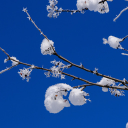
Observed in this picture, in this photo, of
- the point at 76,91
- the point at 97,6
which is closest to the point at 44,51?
the point at 76,91

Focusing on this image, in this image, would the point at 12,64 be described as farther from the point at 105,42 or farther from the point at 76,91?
the point at 105,42

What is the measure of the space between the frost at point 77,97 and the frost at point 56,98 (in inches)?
2.1

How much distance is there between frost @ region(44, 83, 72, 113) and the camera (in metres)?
1.63

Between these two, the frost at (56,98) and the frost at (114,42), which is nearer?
the frost at (56,98)

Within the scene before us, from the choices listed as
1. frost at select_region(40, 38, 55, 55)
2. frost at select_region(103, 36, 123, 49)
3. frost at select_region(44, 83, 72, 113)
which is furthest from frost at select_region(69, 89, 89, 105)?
frost at select_region(103, 36, 123, 49)

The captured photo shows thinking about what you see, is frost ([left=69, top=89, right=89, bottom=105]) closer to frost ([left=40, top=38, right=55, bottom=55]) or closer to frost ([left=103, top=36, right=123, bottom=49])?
frost ([left=40, top=38, right=55, bottom=55])

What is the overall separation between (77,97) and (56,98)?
20 centimetres

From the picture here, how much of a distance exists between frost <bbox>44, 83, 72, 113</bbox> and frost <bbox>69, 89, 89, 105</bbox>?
54 millimetres

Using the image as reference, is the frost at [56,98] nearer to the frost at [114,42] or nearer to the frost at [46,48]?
the frost at [46,48]

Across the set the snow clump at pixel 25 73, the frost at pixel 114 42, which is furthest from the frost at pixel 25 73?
the frost at pixel 114 42

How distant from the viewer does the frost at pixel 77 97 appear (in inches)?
63.5

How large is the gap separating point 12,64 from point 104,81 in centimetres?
108

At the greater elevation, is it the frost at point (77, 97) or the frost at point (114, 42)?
the frost at point (114, 42)

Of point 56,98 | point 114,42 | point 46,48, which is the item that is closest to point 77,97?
point 56,98
